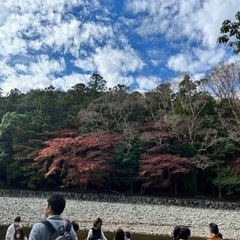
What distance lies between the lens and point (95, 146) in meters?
21.4

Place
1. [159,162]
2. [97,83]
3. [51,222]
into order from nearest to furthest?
1. [51,222]
2. [159,162]
3. [97,83]

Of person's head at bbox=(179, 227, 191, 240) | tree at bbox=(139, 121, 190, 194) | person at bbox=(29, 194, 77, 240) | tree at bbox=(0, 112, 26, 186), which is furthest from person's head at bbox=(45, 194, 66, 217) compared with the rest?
tree at bbox=(0, 112, 26, 186)

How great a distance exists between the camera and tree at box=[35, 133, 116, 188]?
66.6 ft

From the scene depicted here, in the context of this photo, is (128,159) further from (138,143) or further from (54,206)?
(54,206)

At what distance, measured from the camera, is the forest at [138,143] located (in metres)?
20.5

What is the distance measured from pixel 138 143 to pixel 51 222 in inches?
760

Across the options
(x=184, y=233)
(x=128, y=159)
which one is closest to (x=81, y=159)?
(x=128, y=159)

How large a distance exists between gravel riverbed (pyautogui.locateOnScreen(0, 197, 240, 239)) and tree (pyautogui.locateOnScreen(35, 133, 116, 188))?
12.0 feet

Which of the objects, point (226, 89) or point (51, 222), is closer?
point (51, 222)

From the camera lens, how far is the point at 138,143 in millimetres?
21547

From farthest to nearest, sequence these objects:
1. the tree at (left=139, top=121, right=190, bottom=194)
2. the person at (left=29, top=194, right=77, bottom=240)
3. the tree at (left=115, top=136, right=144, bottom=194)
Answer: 1. the tree at (left=115, top=136, right=144, bottom=194)
2. the tree at (left=139, top=121, right=190, bottom=194)
3. the person at (left=29, top=194, right=77, bottom=240)

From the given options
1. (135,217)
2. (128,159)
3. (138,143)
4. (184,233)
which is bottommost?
(184,233)

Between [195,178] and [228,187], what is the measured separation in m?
2.07

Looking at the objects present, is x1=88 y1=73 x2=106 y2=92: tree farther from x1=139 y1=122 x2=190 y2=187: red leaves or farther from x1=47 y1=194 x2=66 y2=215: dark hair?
x1=47 y1=194 x2=66 y2=215: dark hair
